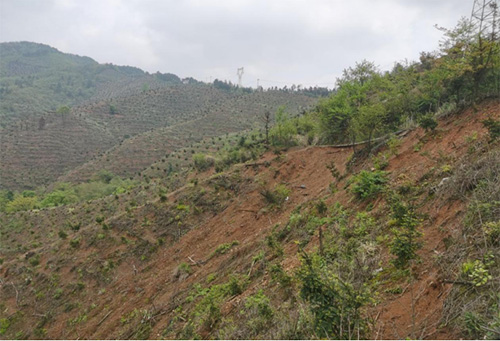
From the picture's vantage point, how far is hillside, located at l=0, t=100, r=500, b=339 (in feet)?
12.5

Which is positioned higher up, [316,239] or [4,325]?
[316,239]

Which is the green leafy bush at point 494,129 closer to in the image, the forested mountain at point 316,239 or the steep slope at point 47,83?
the forested mountain at point 316,239

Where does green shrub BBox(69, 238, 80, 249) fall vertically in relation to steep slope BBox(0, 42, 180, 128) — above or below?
below

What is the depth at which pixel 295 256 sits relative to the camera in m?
7.34

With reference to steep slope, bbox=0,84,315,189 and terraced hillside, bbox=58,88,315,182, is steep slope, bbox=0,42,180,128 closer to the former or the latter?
steep slope, bbox=0,84,315,189

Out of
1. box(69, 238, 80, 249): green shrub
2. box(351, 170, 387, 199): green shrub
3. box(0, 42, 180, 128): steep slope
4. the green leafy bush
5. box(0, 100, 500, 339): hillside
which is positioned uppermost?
box(0, 42, 180, 128): steep slope

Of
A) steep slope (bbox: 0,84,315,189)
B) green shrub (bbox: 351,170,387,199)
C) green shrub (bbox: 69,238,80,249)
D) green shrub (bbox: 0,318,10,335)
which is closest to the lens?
green shrub (bbox: 351,170,387,199)

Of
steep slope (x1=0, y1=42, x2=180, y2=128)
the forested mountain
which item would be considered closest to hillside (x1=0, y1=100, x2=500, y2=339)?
the forested mountain

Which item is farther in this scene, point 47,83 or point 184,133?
point 47,83

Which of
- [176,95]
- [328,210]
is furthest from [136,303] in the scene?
[176,95]

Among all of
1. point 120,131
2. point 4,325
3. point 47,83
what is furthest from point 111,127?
point 47,83

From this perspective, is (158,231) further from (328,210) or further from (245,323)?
(245,323)

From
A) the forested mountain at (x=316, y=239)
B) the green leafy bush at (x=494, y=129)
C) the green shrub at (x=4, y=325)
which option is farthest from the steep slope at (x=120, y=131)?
the green leafy bush at (x=494, y=129)

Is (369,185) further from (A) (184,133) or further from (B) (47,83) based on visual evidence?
(B) (47,83)
